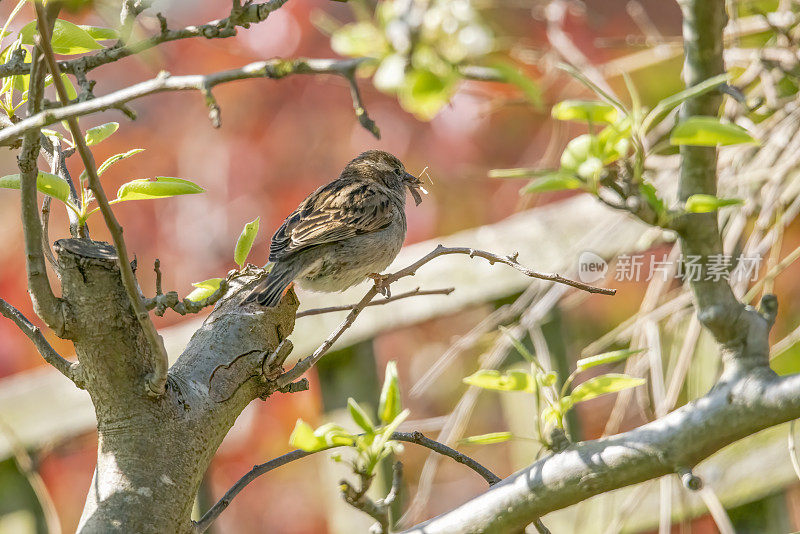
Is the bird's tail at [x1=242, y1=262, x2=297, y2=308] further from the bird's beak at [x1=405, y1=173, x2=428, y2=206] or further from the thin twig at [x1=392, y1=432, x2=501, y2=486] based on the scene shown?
the bird's beak at [x1=405, y1=173, x2=428, y2=206]

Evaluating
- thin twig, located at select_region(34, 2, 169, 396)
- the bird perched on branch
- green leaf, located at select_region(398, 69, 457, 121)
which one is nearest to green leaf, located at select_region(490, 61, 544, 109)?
green leaf, located at select_region(398, 69, 457, 121)

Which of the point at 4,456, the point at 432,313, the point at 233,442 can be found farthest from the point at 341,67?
the point at 233,442

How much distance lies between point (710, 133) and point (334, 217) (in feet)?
6.64

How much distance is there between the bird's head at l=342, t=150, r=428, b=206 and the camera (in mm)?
3299

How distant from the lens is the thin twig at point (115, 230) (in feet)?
2.90

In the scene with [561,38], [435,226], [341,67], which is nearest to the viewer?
[341,67]

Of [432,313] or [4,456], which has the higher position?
[432,313]

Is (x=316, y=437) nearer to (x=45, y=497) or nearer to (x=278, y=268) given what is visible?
(x=278, y=268)

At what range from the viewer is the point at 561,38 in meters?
2.76

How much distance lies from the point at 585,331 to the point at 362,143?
4.32ft

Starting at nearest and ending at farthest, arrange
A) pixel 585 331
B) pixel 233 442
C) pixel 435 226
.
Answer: pixel 233 442 < pixel 585 331 < pixel 435 226

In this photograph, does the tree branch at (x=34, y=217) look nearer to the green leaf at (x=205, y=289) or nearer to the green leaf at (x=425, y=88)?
the green leaf at (x=205, y=289)

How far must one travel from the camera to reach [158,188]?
4.02 feet

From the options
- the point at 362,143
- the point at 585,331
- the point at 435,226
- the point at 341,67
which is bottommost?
the point at 585,331
